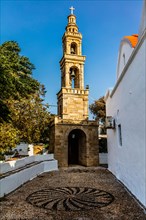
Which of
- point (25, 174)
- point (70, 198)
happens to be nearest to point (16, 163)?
point (25, 174)

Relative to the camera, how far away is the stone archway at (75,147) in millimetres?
18406

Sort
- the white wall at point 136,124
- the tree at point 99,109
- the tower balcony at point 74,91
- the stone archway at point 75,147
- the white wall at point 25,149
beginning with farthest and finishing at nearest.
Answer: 1. the white wall at point 25,149
2. the tree at point 99,109
3. the stone archway at point 75,147
4. the tower balcony at point 74,91
5. the white wall at point 136,124

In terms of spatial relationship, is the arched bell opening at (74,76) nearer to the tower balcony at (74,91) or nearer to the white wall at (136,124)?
the tower balcony at (74,91)

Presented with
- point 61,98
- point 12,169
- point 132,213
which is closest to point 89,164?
point 61,98

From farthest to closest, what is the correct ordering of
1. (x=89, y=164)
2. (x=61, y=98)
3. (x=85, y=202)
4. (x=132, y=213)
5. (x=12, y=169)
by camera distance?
(x=61, y=98)
(x=89, y=164)
(x=12, y=169)
(x=85, y=202)
(x=132, y=213)

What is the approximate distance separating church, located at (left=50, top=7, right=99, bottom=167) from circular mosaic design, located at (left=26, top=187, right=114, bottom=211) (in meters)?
8.71

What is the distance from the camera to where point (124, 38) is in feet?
32.3

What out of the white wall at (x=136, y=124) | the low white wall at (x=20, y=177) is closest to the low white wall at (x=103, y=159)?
the low white wall at (x=20, y=177)

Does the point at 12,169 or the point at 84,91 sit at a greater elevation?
the point at 84,91

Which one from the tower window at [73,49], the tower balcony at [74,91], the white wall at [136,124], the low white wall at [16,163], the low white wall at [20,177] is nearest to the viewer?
the white wall at [136,124]

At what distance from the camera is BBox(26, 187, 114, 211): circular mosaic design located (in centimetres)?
552

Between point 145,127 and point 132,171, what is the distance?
2.26 m

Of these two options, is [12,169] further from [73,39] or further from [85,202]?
[73,39]

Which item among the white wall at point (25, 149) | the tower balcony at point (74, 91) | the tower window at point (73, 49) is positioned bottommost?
the white wall at point (25, 149)
